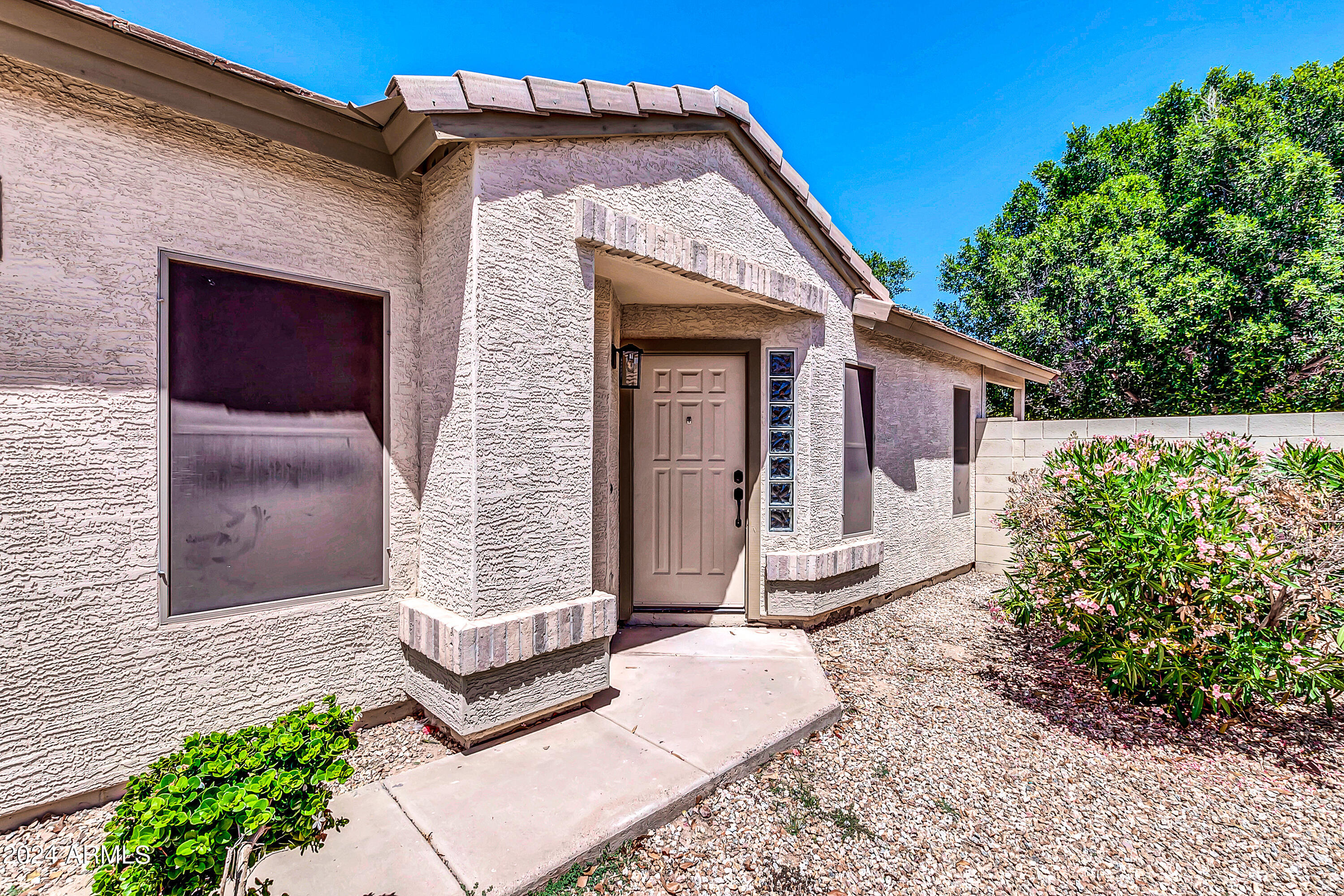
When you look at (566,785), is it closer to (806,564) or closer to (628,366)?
(806,564)

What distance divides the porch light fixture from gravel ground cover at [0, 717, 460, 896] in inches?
124

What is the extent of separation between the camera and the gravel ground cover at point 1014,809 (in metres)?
2.38

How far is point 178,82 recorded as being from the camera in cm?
264

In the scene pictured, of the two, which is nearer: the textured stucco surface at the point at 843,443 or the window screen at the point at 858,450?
the textured stucco surface at the point at 843,443

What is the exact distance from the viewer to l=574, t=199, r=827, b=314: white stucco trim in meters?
3.57

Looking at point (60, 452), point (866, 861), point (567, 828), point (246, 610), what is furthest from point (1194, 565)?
point (60, 452)

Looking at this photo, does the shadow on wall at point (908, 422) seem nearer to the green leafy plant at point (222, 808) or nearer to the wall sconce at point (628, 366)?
the wall sconce at point (628, 366)

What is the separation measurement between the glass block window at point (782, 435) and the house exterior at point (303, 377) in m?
1.21

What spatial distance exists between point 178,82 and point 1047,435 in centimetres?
919

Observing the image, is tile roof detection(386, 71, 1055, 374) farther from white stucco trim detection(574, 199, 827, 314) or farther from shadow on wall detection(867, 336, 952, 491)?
shadow on wall detection(867, 336, 952, 491)

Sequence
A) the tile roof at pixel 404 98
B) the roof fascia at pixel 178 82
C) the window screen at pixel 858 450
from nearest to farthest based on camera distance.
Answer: the roof fascia at pixel 178 82 < the tile roof at pixel 404 98 < the window screen at pixel 858 450

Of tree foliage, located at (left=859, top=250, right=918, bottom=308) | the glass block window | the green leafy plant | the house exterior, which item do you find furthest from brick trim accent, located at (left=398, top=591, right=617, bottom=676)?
tree foliage, located at (left=859, top=250, right=918, bottom=308)

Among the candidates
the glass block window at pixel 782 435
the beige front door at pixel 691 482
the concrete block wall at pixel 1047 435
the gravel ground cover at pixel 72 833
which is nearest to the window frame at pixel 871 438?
the glass block window at pixel 782 435

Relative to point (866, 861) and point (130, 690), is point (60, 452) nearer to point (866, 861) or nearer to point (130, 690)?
point (130, 690)
